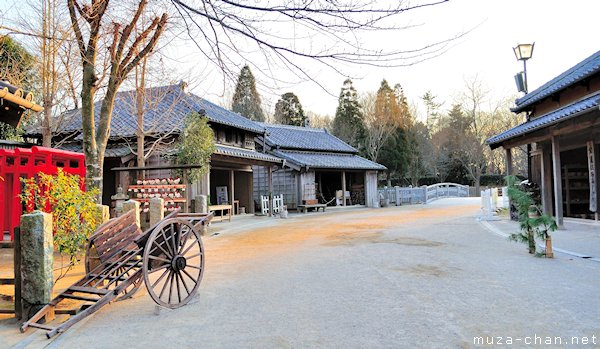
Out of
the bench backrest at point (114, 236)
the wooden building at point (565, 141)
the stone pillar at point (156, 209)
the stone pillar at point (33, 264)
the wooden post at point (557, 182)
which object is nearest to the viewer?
the stone pillar at point (33, 264)

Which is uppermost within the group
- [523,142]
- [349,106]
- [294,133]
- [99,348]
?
[349,106]

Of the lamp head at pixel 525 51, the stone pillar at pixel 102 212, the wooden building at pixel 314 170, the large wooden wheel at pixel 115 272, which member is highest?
the lamp head at pixel 525 51

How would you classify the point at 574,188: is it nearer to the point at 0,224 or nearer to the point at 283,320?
the point at 283,320

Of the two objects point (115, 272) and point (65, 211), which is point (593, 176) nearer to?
point (115, 272)

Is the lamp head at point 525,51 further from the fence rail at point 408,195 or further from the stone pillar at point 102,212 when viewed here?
the fence rail at point 408,195

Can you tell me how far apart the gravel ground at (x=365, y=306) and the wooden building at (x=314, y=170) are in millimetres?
14103

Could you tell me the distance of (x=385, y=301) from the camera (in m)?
4.53

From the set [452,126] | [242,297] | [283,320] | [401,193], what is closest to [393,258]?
[242,297]

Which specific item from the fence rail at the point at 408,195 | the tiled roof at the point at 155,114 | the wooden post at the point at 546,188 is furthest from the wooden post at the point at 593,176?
the fence rail at the point at 408,195

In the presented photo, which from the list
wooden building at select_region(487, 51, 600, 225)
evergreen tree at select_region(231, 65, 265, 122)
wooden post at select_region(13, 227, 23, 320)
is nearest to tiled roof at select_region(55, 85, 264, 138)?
evergreen tree at select_region(231, 65, 265, 122)

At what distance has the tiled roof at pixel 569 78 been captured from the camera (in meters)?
10.0

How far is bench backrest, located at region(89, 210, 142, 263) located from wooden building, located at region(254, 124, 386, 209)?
15227 mm

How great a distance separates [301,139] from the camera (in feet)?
87.7

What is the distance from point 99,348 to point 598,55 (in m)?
14.6
